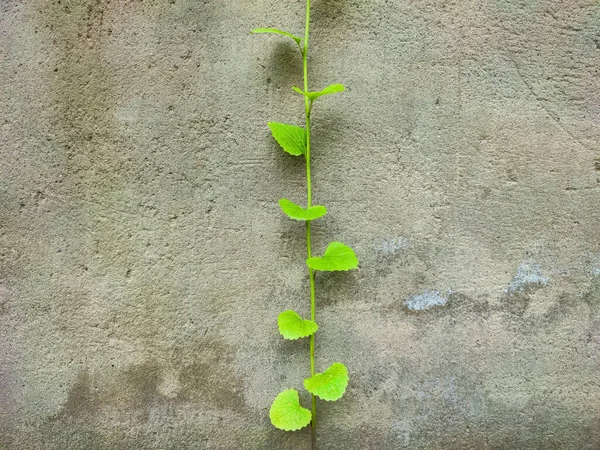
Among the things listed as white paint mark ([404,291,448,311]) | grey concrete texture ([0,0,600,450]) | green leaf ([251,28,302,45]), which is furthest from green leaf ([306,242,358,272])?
green leaf ([251,28,302,45])

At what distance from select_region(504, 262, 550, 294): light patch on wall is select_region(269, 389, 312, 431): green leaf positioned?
85cm

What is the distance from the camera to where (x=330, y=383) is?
1346mm

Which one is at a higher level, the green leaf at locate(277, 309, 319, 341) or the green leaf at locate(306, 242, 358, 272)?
the green leaf at locate(306, 242, 358, 272)

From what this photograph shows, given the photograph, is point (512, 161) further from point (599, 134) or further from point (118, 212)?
point (118, 212)

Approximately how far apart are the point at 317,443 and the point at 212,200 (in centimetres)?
98

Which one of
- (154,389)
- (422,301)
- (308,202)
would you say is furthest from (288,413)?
(308,202)

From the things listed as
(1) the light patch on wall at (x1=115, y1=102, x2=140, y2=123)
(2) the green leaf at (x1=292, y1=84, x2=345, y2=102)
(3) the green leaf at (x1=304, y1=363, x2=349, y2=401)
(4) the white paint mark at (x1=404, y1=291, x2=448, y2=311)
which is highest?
(2) the green leaf at (x1=292, y1=84, x2=345, y2=102)

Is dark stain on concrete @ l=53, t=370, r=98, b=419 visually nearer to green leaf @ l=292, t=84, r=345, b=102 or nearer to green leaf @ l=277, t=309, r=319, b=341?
green leaf @ l=277, t=309, r=319, b=341

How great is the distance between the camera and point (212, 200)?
145 cm

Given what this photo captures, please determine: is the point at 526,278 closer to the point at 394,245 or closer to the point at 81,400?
the point at 394,245

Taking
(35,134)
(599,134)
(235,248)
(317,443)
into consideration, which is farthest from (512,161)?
(35,134)

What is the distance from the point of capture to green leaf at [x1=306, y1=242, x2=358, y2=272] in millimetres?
1308

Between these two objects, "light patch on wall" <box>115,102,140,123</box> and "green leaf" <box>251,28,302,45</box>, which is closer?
"green leaf" <box>251,28,302,45</box>

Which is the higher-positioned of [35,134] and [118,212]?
[35,134]
